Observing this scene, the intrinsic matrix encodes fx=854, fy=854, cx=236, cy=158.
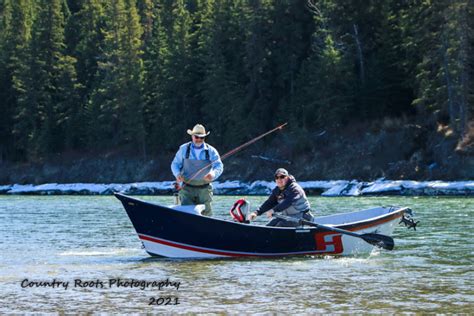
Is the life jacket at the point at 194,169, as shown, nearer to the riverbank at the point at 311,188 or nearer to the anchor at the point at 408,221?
the anchor at the point at 408,221

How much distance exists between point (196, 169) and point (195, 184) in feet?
1.03

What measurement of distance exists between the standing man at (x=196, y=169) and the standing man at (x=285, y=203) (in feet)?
3.57

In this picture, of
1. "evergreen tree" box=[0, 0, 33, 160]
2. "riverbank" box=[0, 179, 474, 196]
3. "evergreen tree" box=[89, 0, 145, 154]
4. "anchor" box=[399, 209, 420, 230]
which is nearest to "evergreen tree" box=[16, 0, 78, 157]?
"evergreen tree" box=[0, 0, 33, 160]

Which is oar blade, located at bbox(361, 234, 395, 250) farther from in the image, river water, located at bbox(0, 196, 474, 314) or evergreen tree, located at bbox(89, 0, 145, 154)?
evergreen tree, located at bbox(89, 0, 145, 154)

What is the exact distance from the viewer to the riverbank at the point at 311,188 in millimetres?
46688

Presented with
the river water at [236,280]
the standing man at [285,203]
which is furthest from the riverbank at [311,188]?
the standing man at [285,203]

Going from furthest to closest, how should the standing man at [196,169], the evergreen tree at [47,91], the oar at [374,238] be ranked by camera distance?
1. the evergreen tree at [47,91]
2. the standing man at [196,169]
3. the oar at [374,238]

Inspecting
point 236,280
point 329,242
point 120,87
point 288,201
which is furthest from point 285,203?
point 120,87

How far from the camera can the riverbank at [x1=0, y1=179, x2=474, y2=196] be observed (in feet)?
153

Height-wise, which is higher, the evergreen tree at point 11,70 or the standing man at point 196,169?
the evergreen tree at point 11,70

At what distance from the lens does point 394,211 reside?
17938 mm

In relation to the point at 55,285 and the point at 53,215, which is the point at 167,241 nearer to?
the point at 55,285

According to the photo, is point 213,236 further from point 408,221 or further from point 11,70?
point 11,70

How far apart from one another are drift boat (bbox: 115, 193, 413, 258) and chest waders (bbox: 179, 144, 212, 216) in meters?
0.42
